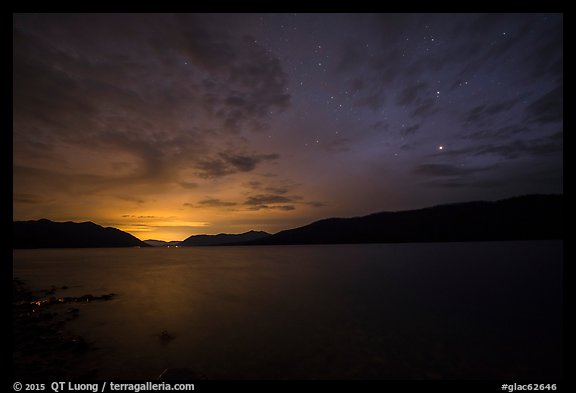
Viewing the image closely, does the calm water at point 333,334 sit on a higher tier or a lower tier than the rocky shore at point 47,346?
lower

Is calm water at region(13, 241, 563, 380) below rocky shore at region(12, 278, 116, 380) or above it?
below

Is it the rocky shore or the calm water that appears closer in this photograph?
the rocky shore

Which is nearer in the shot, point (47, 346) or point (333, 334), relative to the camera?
point (47, 346)

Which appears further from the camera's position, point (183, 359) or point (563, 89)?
point (183, 359)

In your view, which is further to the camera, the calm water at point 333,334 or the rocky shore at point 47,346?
the calm water at point 333,334

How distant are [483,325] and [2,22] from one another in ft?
82.6

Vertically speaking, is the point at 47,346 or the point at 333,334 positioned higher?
the point at 47,346
